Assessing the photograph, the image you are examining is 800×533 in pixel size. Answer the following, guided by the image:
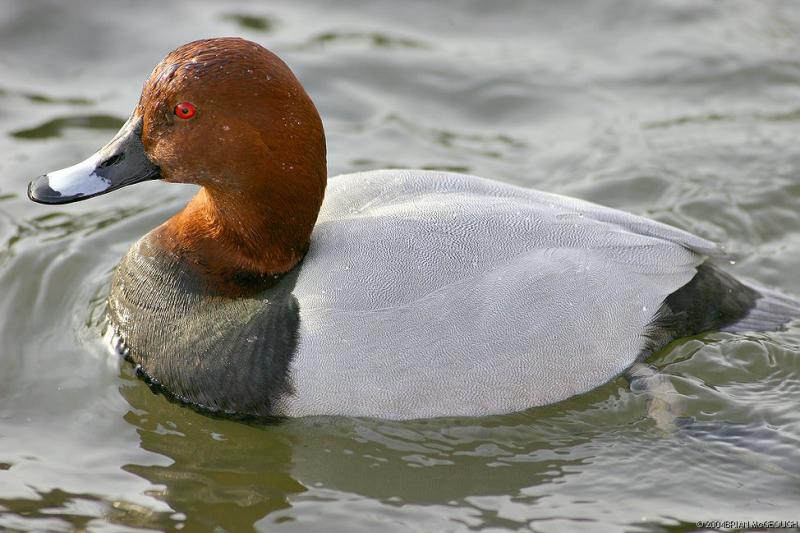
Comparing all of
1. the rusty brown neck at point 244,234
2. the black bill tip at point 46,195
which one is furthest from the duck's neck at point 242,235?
the black bill tip at point 46,195

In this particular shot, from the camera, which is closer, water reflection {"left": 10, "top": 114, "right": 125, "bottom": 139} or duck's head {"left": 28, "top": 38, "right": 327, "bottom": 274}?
duck's head {"left": 28, "top": 38, "right": 327, "bottom": 274}

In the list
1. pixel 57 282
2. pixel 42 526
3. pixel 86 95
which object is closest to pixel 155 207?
pixel 57 282

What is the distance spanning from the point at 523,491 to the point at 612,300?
831 mm

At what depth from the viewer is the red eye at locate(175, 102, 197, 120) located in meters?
4.09

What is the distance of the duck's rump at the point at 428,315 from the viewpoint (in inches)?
162

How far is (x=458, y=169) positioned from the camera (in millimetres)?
6371

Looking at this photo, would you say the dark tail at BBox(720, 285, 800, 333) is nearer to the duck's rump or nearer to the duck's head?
the duck's rump

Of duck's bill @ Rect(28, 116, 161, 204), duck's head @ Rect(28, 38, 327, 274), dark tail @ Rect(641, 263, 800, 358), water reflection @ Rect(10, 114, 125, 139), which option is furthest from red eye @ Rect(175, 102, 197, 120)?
water reflection @ Rect(10, 114, 125, 139)

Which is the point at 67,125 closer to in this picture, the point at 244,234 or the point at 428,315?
the point at 244,234

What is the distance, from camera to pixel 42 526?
3.92m

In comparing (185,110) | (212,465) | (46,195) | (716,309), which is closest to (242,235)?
(185,110)

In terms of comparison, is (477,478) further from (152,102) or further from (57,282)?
(57,282)

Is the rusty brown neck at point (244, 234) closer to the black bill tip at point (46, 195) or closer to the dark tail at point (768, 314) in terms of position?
the black bill tip at point (46, 195)

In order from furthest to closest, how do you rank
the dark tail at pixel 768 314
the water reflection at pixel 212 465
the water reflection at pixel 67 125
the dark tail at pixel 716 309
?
the water reflection at pixel 67 125, the dark tail at pixel 768 314, the dark tail at pixel 716 309, the water reflection at pixel 212 465
